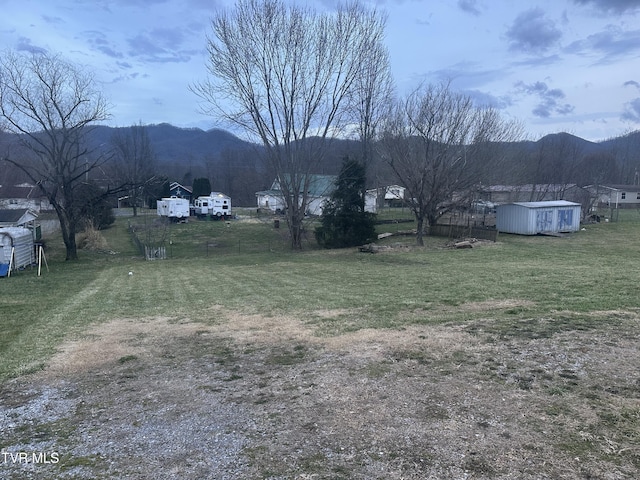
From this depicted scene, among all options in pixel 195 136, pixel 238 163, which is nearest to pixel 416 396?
pixel 238 163

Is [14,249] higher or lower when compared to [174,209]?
lower

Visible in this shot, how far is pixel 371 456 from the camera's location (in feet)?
11.5

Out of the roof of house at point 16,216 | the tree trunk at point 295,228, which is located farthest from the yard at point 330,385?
the roof of house at point 16,216

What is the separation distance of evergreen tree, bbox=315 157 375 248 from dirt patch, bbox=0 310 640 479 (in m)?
20.7

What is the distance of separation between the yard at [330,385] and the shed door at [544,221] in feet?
69.0

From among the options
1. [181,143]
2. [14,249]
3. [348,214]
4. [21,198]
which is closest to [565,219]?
[348,214]

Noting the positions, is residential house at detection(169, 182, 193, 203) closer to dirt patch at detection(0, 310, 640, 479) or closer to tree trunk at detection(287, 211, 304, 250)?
tree trunk at detection(287, 211, 304, 250)

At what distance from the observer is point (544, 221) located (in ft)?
102

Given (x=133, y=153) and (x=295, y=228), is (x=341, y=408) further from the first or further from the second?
(x=133, y=153)

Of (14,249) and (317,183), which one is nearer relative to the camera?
(14,249)

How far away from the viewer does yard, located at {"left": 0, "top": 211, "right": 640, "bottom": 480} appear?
348 centimetres

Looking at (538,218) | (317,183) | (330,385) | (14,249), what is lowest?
(14,249)

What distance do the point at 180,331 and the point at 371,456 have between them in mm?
5065

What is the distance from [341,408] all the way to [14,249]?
2032cm
